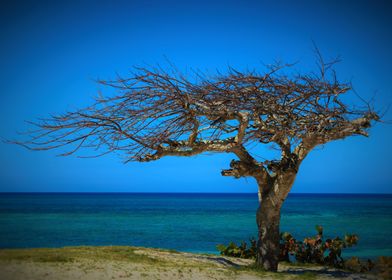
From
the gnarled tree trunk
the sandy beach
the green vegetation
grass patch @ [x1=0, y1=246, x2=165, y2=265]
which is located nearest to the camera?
the sandy beach

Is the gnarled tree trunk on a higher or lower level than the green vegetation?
higher

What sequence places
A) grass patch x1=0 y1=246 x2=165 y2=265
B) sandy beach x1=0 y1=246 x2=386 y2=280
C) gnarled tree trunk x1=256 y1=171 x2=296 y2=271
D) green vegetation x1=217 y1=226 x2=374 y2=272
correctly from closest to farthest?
sandy beach x1=0 y1=246 x2=386 y2=280 < grass patch x1=0 y1=246 x2=165 y2=265 < gnarled tree trunk x1=256 y1=171 x2=296 y2=271 < green vegetation x1=217 y1=226 x2=374 y2=272

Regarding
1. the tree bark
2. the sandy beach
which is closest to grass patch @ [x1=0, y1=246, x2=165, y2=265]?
the sandy beach

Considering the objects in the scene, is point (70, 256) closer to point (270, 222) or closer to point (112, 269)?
point (112, 269)

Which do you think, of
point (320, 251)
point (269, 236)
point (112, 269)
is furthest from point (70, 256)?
point (320, 251)

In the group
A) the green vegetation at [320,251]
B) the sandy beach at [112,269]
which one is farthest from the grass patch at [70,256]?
the green vegetation at [320,251]

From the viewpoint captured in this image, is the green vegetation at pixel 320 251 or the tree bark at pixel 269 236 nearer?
the tree bark at pixel 269 236

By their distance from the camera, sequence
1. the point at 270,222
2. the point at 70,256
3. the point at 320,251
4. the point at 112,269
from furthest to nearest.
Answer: the point at 320,251 → the point at 270,222 → the point at 70,256 → the point at 112,269

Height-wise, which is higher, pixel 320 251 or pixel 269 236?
pixel 269 236

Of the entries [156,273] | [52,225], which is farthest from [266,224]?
[52,225]

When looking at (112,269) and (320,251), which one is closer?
(112,269)

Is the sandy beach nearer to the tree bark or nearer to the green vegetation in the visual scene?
the tree bark

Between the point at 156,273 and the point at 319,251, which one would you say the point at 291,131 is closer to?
the point at 156,273

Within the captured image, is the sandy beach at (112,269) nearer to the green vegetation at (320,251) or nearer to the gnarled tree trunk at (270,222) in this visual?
the gnarled tree trunk at (270,222)
